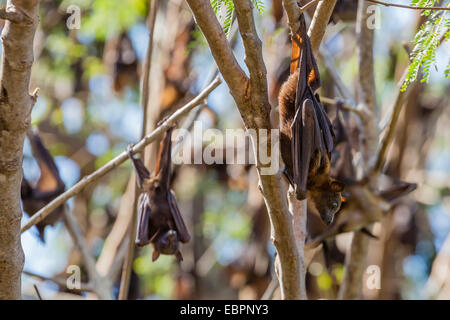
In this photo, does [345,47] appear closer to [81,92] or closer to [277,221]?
[81,92]

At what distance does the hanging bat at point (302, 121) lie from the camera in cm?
459

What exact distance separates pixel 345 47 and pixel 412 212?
4.38 metres

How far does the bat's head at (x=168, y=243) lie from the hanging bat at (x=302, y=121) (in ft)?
10.1

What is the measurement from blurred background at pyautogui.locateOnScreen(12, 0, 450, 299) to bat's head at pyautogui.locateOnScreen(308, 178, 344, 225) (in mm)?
3668

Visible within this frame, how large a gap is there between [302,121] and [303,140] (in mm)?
159

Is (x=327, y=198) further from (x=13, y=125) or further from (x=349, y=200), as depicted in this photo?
(x=13, y=125)

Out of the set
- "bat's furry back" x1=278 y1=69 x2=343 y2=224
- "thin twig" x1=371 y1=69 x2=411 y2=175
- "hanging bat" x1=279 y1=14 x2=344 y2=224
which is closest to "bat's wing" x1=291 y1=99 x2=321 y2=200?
"hanging bat" x1=279 y1=14 x2=344 y2=224

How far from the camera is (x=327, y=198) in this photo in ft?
19.3

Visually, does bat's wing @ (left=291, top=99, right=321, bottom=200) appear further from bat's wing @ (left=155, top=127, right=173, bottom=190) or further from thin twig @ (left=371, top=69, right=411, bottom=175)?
bat's wing @ (left=155, top=127, right=173, bottom=190)

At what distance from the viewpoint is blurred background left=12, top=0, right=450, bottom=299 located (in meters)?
11.0

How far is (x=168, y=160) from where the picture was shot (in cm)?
775

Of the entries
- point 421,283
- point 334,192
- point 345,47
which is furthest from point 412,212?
point 334,192

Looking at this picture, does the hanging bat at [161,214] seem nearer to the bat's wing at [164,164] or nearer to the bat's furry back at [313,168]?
the bat's wing at [164,164]

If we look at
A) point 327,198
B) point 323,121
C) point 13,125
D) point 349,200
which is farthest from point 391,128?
point 13,125
